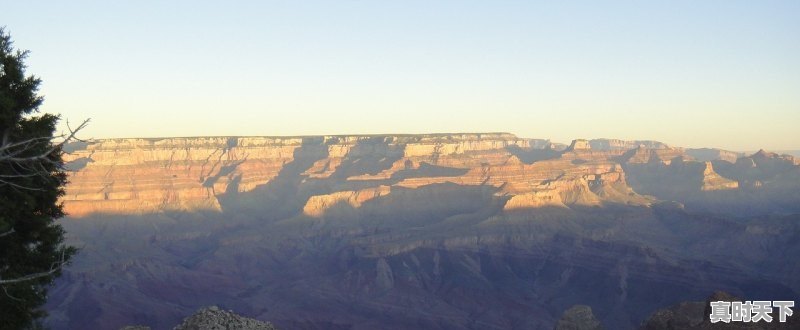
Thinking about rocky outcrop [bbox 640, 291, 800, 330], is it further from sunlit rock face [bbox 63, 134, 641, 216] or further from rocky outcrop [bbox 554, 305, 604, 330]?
sunlit rock face [bbox 63, 134, 641, 216]

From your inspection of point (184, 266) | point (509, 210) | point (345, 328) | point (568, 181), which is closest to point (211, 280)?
point (184, 266)

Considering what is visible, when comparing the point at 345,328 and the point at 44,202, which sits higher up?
the point at 44,202

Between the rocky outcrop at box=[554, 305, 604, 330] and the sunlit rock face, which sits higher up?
the sunlit rock face

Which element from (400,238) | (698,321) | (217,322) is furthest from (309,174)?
(217,322)

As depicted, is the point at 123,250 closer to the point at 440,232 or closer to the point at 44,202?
the point at 440,232

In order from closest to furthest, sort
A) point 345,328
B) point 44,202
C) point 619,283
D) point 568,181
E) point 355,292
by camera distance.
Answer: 1. point 44,202
2. point 345,328
3. point 619,283
4. point 355,292
5. point 568,181

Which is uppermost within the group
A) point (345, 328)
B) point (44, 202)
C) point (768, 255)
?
point (44, 202)

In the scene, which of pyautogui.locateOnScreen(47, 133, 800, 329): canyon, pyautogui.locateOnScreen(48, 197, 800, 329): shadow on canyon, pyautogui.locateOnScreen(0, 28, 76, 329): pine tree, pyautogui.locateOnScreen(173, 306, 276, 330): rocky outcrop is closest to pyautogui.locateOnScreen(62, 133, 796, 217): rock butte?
pyautogui.locateOnScreen(47, 133, 800, 329): canyon
